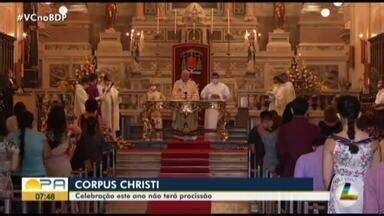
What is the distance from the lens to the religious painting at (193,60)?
25.3m

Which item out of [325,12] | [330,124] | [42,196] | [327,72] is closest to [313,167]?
[330,124]

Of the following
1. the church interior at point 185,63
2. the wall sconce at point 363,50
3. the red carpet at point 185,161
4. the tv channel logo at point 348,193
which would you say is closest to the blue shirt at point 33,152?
the tv channel logo at point 348,193

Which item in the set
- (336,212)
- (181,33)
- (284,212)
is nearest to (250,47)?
(181,33)

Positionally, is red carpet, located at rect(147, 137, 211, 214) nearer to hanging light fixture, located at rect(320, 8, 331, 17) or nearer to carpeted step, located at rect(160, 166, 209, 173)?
carpeted step, located at rect(160, 166, 209, 173)

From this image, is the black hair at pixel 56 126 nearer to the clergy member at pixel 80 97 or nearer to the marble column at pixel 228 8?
the clergy member at pixel 80 97

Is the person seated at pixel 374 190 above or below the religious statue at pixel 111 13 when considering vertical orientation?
below

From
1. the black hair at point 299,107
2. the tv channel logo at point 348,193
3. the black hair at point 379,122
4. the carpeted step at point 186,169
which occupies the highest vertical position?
the black hair at point 299,107

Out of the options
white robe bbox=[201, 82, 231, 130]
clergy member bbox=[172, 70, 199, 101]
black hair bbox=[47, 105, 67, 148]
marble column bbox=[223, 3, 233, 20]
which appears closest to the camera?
black hair bbox=[47, 105, 67, 148]

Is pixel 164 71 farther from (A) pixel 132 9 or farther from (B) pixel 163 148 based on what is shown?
(B) pixel 163 148

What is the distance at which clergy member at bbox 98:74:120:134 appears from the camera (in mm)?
19047

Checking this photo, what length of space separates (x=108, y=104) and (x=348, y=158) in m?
12.7

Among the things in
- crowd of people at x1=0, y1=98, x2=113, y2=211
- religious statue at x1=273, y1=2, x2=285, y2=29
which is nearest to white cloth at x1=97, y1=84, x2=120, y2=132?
crowd of people at x1=0, y1=98, x2=113, y2=211

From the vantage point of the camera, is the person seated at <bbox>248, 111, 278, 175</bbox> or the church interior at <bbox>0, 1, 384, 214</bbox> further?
the church interior at <bbox>0, 1, 384, 214</bbox>

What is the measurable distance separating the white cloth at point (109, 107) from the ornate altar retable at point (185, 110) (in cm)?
69
